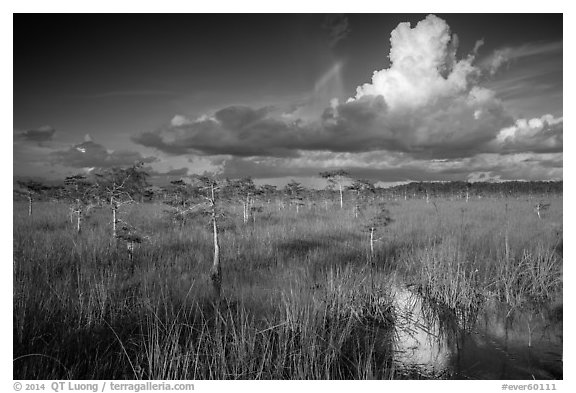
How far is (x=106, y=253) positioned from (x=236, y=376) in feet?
17.9

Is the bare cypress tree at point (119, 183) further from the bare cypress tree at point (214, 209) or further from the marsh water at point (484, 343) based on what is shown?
the marsh water at point (484, 343)

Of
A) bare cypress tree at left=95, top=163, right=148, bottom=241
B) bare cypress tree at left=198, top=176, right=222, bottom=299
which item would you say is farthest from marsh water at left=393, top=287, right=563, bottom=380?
bare cypress tree at left=95, top=163, right=148, bottom=241

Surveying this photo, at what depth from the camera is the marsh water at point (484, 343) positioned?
360cm

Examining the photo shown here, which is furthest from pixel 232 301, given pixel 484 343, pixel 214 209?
pixel 484 343

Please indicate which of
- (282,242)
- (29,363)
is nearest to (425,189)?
(282,242)

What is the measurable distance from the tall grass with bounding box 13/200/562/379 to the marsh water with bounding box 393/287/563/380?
0.89 feet

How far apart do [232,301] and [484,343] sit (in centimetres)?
365

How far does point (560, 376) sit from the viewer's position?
3.63 metres

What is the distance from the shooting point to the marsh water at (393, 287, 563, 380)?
11.8ft

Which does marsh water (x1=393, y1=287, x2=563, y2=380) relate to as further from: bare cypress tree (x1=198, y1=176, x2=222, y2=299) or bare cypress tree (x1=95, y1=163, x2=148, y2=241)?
bare cypress tree (x1=95, y1=163, x2=148, y2=241)

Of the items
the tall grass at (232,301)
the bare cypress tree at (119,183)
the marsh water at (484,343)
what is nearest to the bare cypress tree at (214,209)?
the tall grass at (232,301)

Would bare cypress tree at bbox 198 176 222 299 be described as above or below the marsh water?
above

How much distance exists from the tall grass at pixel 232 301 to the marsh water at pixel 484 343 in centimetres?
27
